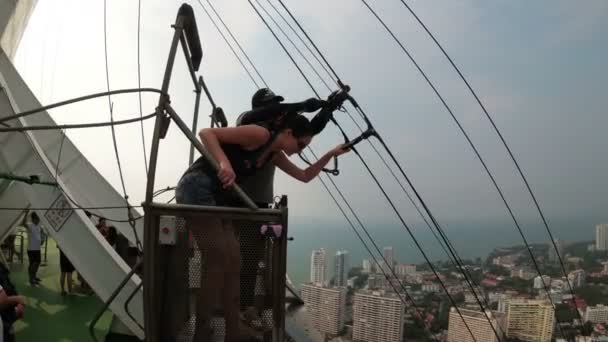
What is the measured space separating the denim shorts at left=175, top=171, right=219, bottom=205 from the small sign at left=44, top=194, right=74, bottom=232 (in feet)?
9.87

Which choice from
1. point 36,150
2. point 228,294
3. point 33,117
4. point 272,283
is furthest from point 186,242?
point 33,117

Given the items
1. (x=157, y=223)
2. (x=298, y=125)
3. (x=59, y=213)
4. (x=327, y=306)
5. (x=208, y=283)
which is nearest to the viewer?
(x=157, y=223)

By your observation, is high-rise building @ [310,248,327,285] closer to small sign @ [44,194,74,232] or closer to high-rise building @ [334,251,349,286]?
high-rise building @ [334,251,349,286]

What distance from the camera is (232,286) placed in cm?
224

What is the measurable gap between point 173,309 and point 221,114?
112 inches

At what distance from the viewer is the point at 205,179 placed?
7.93 feet

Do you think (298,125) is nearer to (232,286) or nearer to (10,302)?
(232,286)

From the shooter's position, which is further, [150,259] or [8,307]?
[8,307]

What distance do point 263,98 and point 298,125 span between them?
0.60m

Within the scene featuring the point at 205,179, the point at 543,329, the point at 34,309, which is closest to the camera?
the point at 205,179

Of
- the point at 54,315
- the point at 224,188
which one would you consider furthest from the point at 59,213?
the point at 224,188

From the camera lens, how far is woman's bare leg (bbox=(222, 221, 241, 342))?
2.20 meters

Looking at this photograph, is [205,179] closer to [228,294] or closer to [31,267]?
[228,294]

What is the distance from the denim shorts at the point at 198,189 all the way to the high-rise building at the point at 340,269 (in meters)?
6.25
